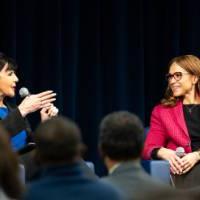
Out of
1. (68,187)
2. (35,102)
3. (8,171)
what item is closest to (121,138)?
(68,187)

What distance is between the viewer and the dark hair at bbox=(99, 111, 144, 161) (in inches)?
74.5

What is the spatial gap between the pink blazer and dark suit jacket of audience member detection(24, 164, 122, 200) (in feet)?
6.32

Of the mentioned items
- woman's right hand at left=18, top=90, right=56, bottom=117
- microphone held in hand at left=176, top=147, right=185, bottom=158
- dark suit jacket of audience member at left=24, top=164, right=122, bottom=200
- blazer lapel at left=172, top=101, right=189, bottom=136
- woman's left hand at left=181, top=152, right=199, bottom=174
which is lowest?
woman's left hand at left=181, top=152, right=199, bottom=174

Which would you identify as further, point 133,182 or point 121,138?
point 121,138

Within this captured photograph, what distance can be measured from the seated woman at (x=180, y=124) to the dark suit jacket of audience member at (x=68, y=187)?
1820 millimetres

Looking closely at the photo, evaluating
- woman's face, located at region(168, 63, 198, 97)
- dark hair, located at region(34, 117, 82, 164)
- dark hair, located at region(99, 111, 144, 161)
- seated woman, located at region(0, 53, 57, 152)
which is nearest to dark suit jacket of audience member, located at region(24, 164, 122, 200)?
dark hair, located at region(34, 117, 82, 164)

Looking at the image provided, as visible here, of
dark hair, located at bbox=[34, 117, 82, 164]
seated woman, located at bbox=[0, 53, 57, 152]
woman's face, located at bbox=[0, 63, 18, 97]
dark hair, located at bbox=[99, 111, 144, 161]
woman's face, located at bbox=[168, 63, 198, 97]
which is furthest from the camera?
woman's face, located at bbox=[168, 63, 198, 97]

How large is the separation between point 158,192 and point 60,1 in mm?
2612

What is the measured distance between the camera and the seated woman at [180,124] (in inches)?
137

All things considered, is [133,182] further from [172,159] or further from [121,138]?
[172,159]

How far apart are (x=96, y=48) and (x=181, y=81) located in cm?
70

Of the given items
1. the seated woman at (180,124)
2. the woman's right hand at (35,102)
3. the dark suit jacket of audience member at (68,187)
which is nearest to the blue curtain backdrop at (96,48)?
the seated woman at (180,124)

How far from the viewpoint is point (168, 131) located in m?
3.65

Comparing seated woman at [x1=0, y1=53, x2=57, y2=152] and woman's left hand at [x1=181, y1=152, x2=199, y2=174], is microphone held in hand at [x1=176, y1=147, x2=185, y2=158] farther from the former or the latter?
seated woman at [x1=0, y1=53, x2=57, y2=152]
